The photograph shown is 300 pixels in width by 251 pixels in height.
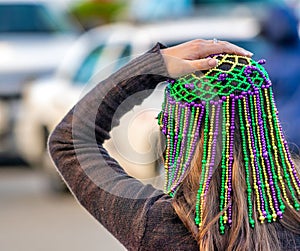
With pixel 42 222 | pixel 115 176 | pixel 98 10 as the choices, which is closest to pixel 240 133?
pixel 115 176

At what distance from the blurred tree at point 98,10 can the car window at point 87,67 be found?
712 inches

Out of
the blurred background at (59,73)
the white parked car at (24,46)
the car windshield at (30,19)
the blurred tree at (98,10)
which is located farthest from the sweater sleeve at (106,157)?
the blurred tree at (98,10)

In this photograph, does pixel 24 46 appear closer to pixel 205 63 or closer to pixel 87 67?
pixel 87 67

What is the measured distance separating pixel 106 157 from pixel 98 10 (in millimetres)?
27447

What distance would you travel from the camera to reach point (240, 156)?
2.27 meters

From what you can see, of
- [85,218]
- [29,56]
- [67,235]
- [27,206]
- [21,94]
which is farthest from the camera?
[29,56]

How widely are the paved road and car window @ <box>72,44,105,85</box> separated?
3.64ft

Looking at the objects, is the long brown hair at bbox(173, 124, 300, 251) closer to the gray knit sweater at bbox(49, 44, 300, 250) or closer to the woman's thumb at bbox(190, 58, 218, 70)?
the gray knit sweater at bbox(49, 44, 300, 250)

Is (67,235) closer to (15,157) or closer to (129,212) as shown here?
(15,157)

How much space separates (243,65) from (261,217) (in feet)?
1.07

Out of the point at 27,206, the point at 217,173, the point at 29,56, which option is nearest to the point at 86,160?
the point at 217,173

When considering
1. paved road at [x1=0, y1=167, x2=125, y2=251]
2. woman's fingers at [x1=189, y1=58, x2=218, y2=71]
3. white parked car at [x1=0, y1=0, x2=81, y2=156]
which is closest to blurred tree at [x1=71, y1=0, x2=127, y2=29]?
white parked car at [x1=0, y1=0, x2=81, y2=156]

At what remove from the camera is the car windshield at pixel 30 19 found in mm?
13156

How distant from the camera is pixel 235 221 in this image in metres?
2.24
